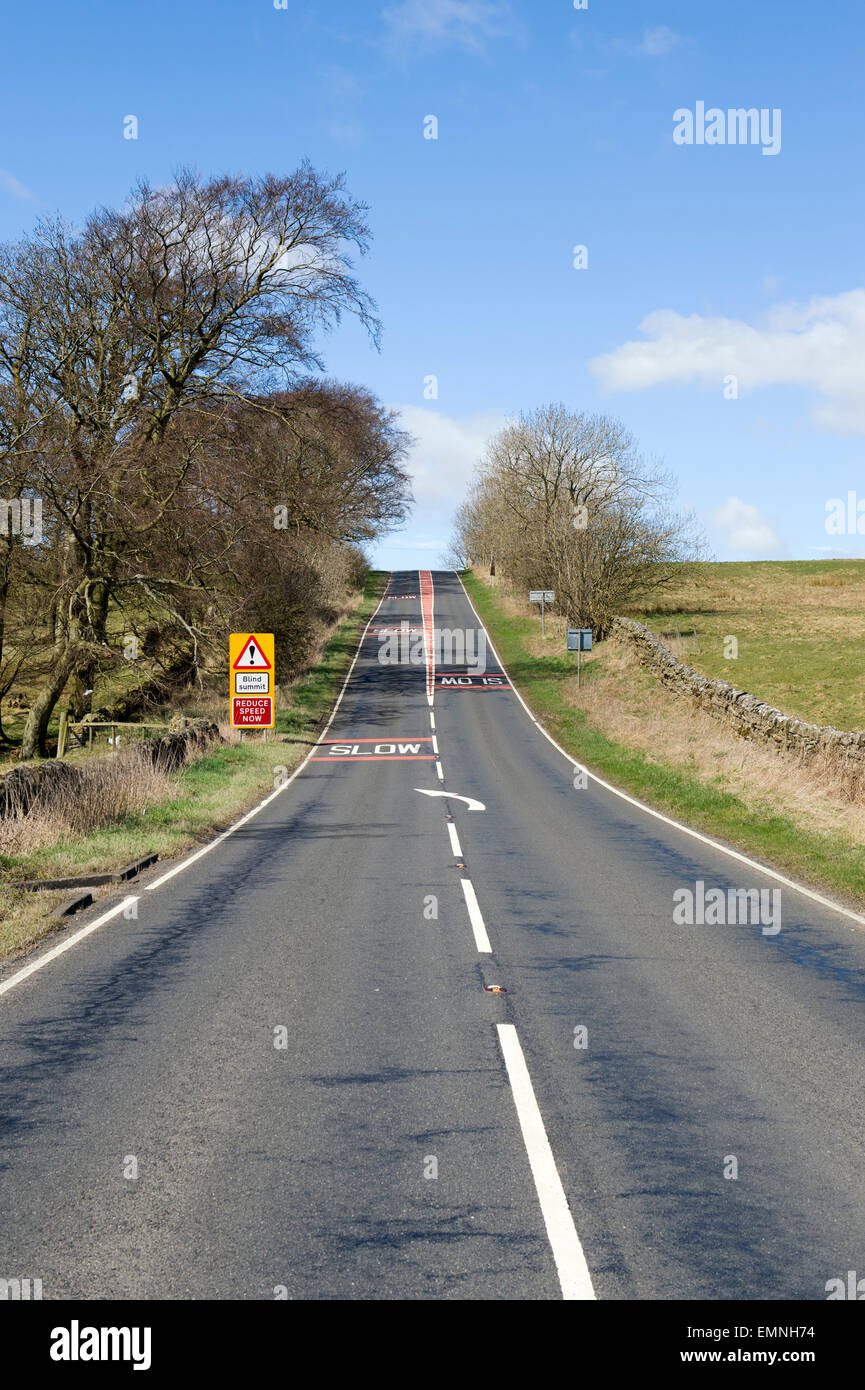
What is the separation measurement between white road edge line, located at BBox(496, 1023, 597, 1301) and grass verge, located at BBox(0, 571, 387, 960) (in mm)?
5176

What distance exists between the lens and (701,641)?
5072 cm

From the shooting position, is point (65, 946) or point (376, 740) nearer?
point (65, 946)

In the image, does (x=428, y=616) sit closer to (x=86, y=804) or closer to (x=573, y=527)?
(x=573, y=527)

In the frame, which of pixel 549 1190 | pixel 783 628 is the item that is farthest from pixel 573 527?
pixel 549 1190

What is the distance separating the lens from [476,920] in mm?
10500

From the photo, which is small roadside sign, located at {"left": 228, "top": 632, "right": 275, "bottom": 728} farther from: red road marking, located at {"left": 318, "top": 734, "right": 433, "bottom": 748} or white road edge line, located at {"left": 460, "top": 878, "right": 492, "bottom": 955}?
white road edge line, located at {"left": 460, "top": 878, "right": 492, "bottom": 955}

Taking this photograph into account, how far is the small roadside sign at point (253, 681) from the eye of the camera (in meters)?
22.6

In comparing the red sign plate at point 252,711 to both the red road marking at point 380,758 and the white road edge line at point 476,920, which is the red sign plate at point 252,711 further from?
the white road edge line at point 476,920

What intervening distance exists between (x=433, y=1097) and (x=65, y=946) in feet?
16.0

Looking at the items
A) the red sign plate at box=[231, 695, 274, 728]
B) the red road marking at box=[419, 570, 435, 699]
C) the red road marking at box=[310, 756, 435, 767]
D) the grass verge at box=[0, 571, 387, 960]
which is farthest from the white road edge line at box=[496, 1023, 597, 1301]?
the red road marking at box=[419, 570, 435, 699]

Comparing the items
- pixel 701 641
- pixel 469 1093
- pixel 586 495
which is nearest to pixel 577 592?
pixel 701 641

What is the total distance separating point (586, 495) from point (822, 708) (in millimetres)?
30703

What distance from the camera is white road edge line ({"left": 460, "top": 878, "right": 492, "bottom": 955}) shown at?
9.38 metres

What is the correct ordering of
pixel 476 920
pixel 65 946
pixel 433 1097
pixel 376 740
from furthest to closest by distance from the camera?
pixel 376 740, pixel 476 920, pixel 65 946, pixel 433 1097
